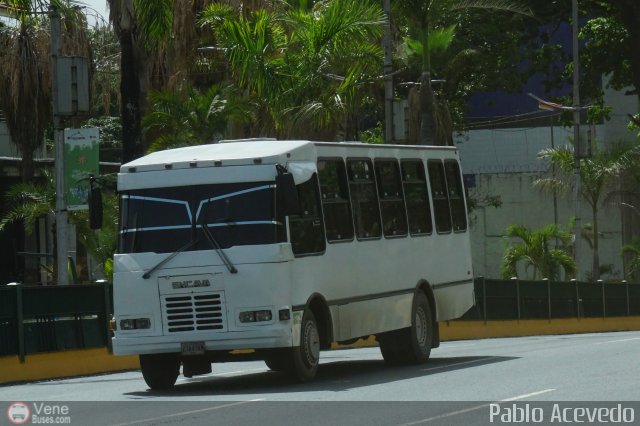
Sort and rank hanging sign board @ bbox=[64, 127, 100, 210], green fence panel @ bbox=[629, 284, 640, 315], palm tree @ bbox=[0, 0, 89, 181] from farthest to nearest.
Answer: green fence panel @ bbox=[629, 284, 640, 315]
palm tree @ bbox=[0, 0, 89, 181]
hanging sign board @ bbox=[64, 127, 100, 210]

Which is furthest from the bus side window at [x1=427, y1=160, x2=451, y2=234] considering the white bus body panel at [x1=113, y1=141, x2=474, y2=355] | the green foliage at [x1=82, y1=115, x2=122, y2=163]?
the green foliage at [x1=82, y1=115, x2=122, y2=163]

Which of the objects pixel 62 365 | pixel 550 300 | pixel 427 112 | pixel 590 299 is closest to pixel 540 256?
pixel 590 299

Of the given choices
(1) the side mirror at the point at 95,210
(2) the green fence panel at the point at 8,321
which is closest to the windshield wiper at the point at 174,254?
(1) the side mirror at the point at 95,210

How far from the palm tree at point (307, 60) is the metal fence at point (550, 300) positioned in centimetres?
572

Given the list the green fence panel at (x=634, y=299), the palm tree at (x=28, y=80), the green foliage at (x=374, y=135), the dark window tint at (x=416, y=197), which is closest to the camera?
the dark window tint at (x=416, y=197)

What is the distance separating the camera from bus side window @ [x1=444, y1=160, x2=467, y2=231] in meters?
22.6

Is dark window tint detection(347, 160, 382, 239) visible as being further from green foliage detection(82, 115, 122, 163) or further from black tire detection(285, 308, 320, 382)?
green foliage detection(82, 115, 122, 163)

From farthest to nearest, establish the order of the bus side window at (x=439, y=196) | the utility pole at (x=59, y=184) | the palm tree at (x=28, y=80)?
the palm tree at (x=28, y=80)
the utility pole at (x=59, y=184)
the bus side window at (x=439, y=196)

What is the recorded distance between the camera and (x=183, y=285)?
17047 mm

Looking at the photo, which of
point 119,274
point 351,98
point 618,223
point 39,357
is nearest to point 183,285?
point 119,274

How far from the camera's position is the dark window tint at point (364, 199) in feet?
62.8

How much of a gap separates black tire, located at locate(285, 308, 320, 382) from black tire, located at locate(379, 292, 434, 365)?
3.08 metres
